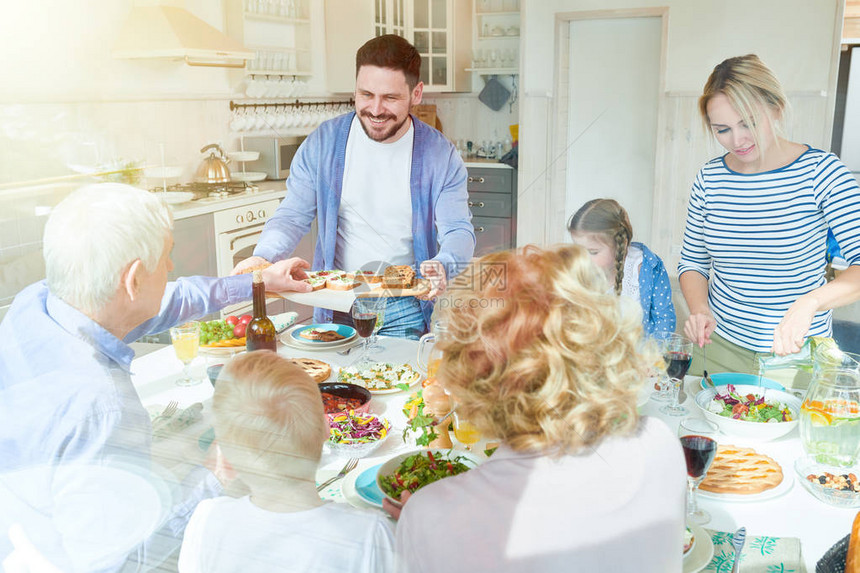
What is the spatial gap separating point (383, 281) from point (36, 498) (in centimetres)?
52

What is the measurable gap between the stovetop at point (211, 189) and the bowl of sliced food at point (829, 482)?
1.73ft

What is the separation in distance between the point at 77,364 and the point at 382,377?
449 mm

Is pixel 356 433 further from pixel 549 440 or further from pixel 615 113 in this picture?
pixel 615 113

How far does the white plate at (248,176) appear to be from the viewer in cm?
54

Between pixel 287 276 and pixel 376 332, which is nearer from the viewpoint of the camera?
pixel 287 276

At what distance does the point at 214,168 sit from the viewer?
453 mm

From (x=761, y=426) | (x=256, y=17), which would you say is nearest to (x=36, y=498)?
(x=256, y=17)

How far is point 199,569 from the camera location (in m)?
0.36

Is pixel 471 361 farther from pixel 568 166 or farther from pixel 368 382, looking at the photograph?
pixel 568 166

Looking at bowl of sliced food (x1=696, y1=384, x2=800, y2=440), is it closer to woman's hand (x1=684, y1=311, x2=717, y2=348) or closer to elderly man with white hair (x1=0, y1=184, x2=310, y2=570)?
woman's hand (x1=684, y1=311, x2=717, y2=348)

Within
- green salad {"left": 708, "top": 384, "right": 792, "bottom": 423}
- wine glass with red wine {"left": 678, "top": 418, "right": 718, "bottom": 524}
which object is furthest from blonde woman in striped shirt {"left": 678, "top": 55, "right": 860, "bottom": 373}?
wine glass with red wine {"left": 678, "top": 418, "right": 718, "bottom": 524}

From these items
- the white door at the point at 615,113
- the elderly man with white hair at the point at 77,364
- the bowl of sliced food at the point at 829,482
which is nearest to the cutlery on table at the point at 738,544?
the bowl of sliced food at the point at 829,482

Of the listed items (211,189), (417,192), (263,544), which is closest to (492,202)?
(417,192)

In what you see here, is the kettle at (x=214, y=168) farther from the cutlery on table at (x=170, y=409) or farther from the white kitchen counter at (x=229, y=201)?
the cutlery on table at (x=170, y=409)
